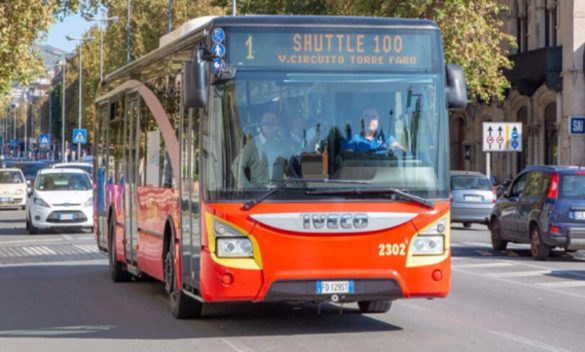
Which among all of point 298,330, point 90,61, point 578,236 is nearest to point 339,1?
point 578,236

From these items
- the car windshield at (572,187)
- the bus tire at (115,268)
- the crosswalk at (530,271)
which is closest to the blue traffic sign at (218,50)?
the crosswalk at (530,271)

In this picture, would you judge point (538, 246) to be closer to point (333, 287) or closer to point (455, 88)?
point (455, 88)

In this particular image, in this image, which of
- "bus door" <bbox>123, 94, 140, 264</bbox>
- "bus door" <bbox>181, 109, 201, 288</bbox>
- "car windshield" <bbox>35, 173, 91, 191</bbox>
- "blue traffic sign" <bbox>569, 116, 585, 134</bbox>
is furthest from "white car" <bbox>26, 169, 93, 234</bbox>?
"bus door" <bbox>181, 109, 201, 288</bbox>

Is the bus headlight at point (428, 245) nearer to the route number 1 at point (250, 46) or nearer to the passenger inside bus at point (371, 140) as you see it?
the passenger inside bus at point (371, 140)

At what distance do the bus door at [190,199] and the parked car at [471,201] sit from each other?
23135mm

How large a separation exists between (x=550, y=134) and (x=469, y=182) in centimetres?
1661

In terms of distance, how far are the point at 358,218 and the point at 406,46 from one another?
167 cm

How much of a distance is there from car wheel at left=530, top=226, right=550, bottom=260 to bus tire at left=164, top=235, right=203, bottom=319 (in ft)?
36.0

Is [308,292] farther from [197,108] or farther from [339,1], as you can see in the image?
[339,1]

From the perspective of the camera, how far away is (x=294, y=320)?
14.7 m

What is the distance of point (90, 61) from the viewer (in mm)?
101562

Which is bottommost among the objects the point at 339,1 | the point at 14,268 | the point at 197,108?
→ the point at 14,268

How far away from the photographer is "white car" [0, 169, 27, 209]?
52875 millimetres

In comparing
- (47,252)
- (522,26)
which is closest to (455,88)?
(47,252)
